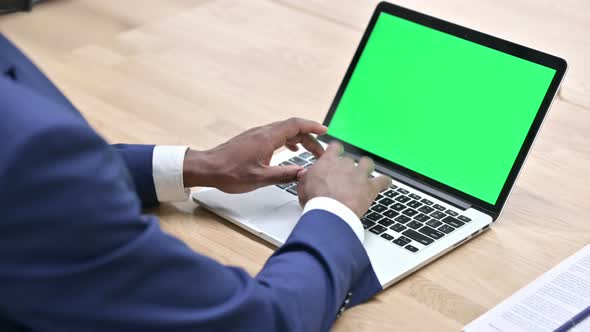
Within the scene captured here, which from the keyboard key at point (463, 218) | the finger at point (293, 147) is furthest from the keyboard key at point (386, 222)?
the finger at point (293, 147)

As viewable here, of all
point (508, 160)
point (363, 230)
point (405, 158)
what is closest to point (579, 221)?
point (508, 160)

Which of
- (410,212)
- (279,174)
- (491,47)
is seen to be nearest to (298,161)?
(279,174)

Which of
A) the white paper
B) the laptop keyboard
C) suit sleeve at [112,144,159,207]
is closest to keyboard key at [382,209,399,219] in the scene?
the laptop keyboard

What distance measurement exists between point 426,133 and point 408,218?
6.5 inches

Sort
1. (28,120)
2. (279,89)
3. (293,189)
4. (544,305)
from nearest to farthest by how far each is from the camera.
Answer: (28,120) → (544,305) → (293,189) → (279,89)

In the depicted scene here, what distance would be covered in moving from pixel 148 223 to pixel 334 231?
1.04ft

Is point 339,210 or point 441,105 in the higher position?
point 441,105

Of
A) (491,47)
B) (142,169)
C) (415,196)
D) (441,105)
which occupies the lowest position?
(142,169)

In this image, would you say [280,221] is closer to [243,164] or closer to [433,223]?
[243,164]

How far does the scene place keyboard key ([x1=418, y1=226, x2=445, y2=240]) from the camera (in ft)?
4.11

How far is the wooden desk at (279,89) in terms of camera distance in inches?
47.8

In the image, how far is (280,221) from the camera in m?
1.27

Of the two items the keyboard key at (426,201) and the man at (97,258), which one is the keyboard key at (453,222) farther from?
the man at (97,258)

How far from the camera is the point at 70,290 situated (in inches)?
31.6
